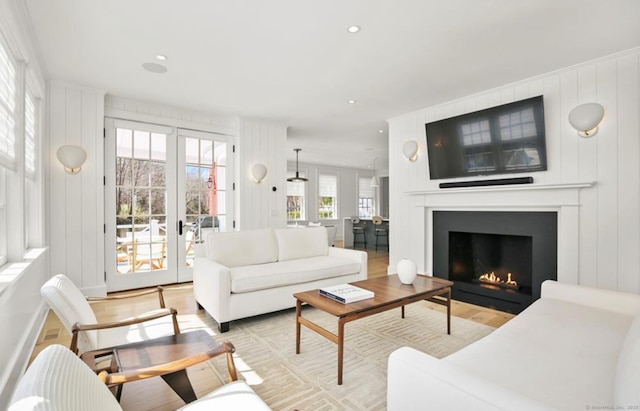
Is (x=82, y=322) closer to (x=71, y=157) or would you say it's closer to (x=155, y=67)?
(x=155, y=67)

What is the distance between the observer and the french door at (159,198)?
4.32m

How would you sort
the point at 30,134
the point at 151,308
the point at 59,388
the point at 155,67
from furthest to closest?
the point at 151,308
the point at 155,67
the point at 30,134
the point at 59,388

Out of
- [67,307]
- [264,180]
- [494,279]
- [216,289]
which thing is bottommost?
[494,279]

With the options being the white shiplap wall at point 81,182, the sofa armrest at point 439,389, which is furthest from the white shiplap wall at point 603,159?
the white shiplap wall at point 81,182

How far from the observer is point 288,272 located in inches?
133

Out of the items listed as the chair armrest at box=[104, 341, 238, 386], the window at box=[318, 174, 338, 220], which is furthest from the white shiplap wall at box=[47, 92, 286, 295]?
the window at box=[318, 174, 338, 220]

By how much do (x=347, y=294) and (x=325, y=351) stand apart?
53cm

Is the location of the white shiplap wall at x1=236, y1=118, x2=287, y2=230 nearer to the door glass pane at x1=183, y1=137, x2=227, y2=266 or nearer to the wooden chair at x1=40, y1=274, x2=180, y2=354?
the door glass pane at x1=183, y1=137, x2=227, y2=266

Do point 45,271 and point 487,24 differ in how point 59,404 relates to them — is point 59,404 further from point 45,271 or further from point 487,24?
point 45,271

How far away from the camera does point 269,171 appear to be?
5531 millimetres

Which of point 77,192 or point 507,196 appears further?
point 77,192

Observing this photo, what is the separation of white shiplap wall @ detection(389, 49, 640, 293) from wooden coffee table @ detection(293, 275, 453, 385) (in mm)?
1618

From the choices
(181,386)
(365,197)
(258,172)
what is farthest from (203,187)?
(365,197)

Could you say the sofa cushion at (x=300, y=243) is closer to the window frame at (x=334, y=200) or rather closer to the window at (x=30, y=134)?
the window at (x=30, y=134)
